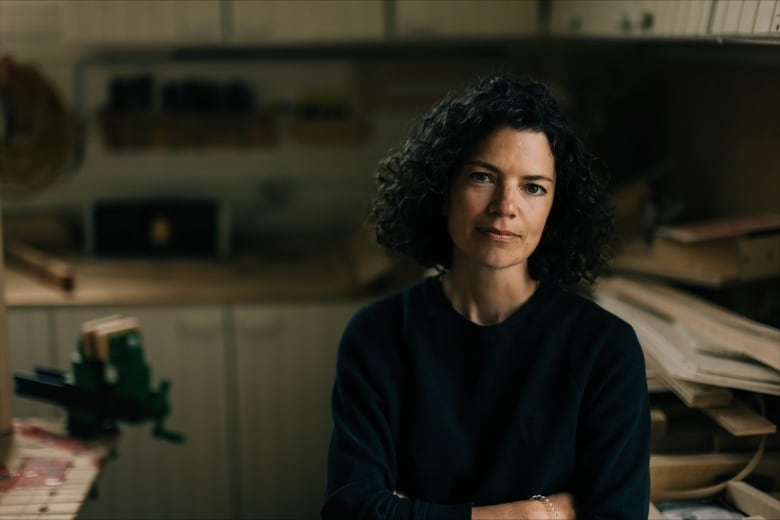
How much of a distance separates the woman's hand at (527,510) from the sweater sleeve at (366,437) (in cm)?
3

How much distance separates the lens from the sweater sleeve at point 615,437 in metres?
1.23

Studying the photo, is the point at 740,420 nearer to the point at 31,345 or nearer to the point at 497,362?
the point at 497,362

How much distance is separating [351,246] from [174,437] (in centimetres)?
137

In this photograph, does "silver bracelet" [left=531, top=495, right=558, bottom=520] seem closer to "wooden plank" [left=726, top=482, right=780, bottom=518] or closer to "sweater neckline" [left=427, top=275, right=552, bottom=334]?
"sweater neckline" [left=427, top=275, right=552, bottom=334]

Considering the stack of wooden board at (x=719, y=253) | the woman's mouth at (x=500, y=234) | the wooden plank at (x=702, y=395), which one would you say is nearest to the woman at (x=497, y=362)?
the woman's mouth at (x=500, y=234)

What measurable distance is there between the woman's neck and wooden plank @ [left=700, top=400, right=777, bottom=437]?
406mm

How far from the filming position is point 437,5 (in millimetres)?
2691

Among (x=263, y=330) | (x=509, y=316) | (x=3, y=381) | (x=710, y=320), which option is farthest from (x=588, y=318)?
(x=263, y=330)

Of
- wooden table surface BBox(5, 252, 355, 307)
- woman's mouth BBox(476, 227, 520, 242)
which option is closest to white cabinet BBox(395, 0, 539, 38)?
wooden table surface BBox(5, 252, 355, 307)

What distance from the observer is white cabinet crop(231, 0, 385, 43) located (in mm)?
2666

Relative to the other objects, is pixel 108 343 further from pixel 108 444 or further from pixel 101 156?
pixel 101 156

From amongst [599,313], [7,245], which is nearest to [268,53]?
[7,245]

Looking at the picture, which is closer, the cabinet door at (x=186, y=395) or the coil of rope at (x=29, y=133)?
the coil of rope at (x=29, y=133)

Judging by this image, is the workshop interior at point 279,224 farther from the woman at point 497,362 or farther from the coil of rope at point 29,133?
the woman at point 497,362
